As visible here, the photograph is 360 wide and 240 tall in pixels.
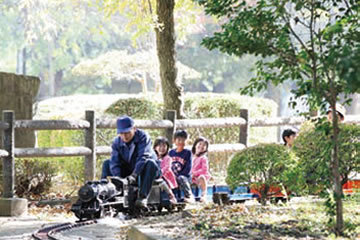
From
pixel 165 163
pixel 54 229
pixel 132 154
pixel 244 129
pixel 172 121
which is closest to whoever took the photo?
pixel 54 229

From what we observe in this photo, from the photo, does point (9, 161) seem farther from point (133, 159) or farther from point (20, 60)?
point (20, 60)

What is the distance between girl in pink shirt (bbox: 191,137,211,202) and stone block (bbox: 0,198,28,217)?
2605mm

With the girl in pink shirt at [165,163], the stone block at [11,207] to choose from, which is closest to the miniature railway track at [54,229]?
the girl in pink shirt at [165,163]

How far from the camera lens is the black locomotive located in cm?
995

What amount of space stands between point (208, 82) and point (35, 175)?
108 feet

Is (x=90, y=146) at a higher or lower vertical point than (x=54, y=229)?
higher

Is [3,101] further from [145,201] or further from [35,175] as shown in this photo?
[145,201]

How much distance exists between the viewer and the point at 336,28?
7.14 meters

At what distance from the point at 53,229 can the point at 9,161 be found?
319cm

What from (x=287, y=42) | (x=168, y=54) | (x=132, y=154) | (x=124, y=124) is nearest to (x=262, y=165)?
(x=132, y=154)

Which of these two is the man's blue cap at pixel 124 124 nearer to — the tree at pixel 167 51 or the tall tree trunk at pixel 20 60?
the tree at pixel 167 51

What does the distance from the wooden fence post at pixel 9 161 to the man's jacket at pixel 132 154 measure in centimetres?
215

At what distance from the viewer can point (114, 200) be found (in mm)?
10461

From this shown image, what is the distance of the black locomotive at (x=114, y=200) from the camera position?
9.95 metres
